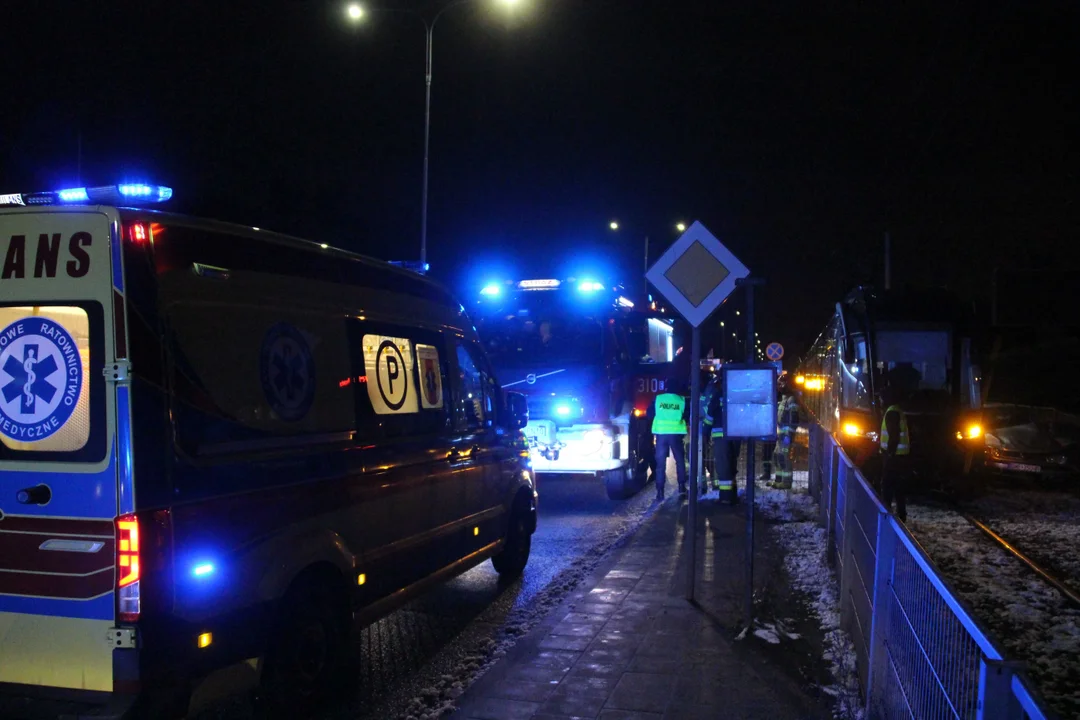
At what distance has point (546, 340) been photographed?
12750mm

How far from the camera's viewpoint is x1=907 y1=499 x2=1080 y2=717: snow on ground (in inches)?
226

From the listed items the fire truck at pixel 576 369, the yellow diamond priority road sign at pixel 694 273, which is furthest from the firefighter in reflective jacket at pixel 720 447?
the yellow diamond priority road sign at pixel 694 273

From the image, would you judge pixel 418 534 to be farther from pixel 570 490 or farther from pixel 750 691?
pixel 570 490

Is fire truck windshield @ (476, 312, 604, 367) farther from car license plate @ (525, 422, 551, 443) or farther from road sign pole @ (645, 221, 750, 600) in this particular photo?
road sign pole @ (645, 221, 750, 600)

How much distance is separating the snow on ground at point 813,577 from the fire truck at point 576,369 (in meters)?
2.14

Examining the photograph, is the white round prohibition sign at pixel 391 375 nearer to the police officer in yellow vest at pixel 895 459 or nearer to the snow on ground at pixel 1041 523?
the snow on ground at pixel 1041 523

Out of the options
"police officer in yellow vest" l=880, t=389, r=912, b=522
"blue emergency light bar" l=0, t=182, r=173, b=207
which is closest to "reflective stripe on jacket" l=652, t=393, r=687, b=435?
"police officer in yellow vest" l=880, t=389, r=912, b=522

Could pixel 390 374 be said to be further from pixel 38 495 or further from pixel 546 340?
pixel 546 340

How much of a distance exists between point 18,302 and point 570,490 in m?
11.0

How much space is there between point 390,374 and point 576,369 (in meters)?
6.48

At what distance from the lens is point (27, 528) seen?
13.0 ft

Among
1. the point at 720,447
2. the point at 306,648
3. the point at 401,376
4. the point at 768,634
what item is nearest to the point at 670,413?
the point at 720,447

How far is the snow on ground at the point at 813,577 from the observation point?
5.16 meters

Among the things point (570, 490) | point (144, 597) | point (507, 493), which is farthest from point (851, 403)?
point (144, 597)
